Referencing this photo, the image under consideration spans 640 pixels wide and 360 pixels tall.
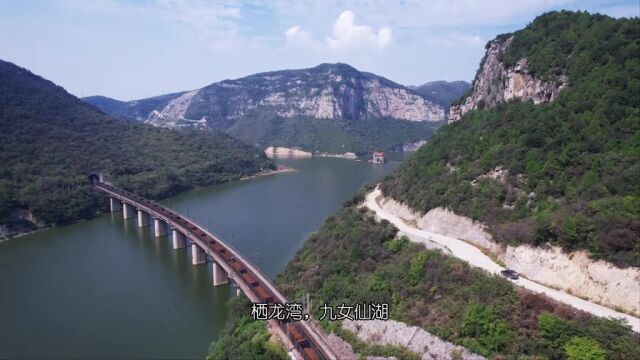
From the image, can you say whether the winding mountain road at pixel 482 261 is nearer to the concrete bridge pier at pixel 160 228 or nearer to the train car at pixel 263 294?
the train car at pixel 263 294

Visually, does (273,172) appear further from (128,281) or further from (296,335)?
(296,335)

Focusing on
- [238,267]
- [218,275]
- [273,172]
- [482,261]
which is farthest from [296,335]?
[273,172]

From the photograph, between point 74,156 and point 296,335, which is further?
point 74,156

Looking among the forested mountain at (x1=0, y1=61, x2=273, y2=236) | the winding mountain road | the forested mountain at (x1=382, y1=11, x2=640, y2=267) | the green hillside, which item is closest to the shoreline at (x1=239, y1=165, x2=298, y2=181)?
the forested mountain at (x1=0, y1=61, x2=273, y2=236)

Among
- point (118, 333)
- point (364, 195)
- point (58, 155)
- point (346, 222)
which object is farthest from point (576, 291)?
point (58, 155)

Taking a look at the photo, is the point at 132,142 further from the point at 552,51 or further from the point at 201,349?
the point at 552,51

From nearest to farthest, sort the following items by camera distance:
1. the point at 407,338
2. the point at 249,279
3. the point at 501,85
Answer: the point at 407,338 → the point at 249,279 → the point at 501,85
